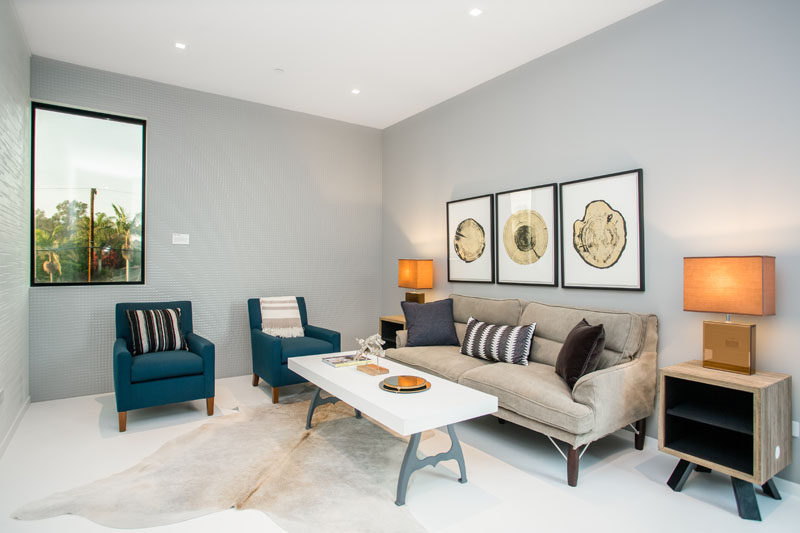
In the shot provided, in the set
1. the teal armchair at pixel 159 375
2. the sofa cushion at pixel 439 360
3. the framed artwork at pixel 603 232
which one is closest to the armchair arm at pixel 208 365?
the teal armchair at pixel 159 375

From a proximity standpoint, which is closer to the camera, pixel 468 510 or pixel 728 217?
pixel 468 510

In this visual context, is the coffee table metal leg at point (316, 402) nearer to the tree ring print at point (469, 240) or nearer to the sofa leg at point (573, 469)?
the sofa leg at point (573, 469)

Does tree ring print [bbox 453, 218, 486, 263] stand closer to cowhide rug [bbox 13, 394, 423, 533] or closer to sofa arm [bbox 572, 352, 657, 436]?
sofa arm [bbox 572, 352, 657, 436]

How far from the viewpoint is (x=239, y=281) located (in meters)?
4.86

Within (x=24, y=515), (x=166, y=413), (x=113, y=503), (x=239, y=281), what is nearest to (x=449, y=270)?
(x=239, y=281)

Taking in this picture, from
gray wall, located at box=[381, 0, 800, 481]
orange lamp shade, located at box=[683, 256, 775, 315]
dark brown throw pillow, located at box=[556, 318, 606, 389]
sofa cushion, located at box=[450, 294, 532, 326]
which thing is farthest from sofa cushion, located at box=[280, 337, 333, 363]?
orange lamp shade, located at box=[683, 256, 775, 315]

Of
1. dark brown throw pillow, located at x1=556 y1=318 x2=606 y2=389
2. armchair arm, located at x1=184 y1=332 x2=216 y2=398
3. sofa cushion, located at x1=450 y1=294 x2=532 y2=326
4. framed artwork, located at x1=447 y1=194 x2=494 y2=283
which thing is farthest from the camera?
framed artwork, located at x1=447 y1=194 x2=494 y2=283

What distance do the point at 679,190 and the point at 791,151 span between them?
587 millimetres

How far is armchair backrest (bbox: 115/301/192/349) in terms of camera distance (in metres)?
3.84

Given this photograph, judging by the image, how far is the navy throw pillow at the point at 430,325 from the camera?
13.7 ft

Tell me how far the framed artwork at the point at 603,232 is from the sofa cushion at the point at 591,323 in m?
0.26

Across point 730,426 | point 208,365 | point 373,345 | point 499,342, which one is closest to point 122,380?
point 208,365

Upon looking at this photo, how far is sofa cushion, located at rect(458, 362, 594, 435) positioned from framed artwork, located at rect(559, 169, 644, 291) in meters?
0.80

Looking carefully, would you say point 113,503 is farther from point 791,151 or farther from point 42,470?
point 791,151
